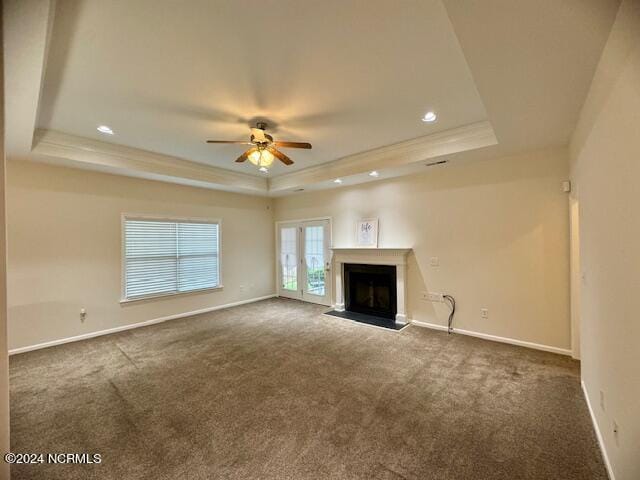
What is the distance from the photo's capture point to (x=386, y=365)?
321 centimetres

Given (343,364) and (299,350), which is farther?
(299,350)

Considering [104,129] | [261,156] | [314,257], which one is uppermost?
[104,129]

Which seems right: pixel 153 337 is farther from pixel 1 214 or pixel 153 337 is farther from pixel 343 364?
pixel 1 214

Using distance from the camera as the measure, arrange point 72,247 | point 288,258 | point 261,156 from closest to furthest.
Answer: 1. point 261,156
2. point 72,247
3. point 288,258

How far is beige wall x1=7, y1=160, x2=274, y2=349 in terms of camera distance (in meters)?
3.78

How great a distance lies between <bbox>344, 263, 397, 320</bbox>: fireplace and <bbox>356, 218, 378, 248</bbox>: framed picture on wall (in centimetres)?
45

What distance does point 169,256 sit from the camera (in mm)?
5301

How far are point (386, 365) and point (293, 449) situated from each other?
162 cm

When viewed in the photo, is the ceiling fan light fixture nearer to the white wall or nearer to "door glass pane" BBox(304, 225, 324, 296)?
the white wall

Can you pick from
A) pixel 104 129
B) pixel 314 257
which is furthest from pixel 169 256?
pixel 314 257

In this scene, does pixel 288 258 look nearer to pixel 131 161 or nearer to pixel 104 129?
pixel 131 161

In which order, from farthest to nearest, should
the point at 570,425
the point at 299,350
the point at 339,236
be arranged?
1. the point at 339,236
2. the point at 299,350
3. the point at 570,425

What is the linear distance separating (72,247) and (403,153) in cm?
543

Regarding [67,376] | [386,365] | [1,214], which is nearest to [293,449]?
[386,365]
